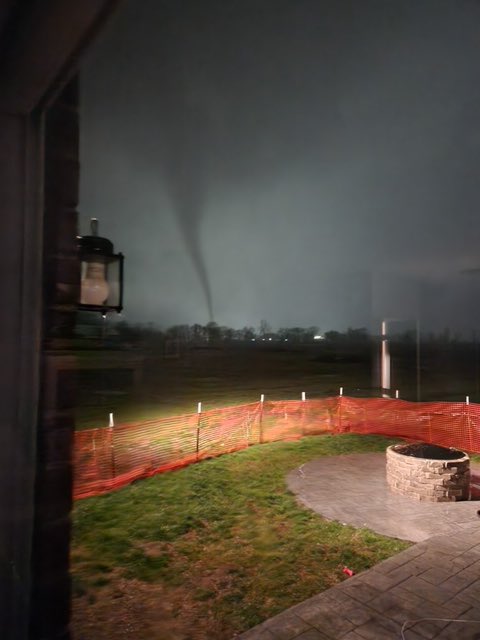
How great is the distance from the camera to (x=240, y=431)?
875cm

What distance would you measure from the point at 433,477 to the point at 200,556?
3.10 metres

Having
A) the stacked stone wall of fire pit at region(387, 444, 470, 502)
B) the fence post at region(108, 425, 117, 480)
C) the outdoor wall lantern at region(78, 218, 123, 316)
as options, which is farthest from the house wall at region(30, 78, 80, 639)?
the fence post at region(108, 425, 117, 480)

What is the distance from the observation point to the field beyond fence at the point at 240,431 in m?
6.41

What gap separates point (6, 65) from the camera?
1.19 metres

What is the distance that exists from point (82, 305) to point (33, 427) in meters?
0.71

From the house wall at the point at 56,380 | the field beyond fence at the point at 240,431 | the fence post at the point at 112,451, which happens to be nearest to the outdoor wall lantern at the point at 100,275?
the house wall at the point at 56,380

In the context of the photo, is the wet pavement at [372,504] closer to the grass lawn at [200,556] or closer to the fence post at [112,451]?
the grass lawn at [200,556]

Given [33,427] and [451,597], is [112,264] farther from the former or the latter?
[451,597]

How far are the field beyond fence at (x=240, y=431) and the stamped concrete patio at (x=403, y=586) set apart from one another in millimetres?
2893

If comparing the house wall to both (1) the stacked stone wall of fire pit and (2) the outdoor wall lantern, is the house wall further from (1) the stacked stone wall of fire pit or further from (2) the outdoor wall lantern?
(1) the stacked stone wall of fire pit

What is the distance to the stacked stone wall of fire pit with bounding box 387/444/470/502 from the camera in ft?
17.1

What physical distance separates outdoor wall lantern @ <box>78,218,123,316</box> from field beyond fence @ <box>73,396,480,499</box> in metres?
4.49

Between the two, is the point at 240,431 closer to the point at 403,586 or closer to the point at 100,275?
the point at 403,586

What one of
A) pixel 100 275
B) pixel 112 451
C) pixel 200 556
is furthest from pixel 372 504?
pixel 100 275
